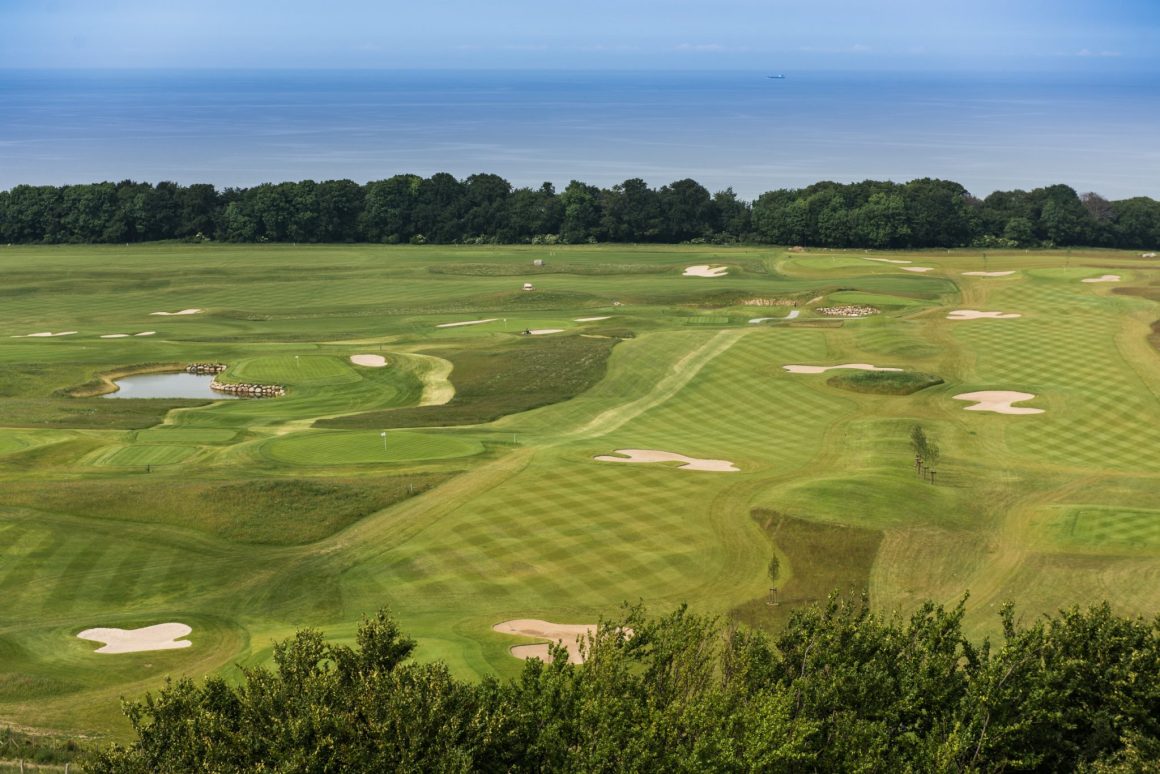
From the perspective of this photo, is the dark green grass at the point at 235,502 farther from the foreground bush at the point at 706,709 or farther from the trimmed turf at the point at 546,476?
the foreground bush at the point at 706,709

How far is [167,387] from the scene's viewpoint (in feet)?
271

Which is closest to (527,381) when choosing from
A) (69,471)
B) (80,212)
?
(69,471)

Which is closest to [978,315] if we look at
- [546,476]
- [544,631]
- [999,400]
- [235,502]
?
[999,400]

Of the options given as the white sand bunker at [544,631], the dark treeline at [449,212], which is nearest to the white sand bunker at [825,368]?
the white sand bunker at [544,631]

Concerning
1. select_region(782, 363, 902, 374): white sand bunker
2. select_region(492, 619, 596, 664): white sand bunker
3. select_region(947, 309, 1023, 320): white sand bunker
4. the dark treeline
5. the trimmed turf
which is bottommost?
select_region(492, 619, 596, 664): white sand bunker

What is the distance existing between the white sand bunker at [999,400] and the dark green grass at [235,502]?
32023mm

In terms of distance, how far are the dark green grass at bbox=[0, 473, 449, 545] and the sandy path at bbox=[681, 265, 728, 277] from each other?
76.4m

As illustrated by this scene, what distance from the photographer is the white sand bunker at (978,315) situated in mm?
91625

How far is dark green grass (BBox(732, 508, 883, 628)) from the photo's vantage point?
1559 inches

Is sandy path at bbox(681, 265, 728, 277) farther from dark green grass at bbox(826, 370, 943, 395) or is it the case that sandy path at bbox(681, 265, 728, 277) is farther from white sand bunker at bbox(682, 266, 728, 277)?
dark green grass at bbox(826, 370, 943, 395)

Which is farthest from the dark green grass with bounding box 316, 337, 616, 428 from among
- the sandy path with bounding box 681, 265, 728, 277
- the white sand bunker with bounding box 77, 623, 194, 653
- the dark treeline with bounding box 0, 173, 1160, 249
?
the dark treeline with bounding box 0, 173, 1160, 249

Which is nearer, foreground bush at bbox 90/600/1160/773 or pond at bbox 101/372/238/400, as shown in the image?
foreground bush at bbox 90/600/1160/773

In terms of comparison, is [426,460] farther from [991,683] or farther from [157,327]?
[157,327]

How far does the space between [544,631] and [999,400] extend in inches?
1593
